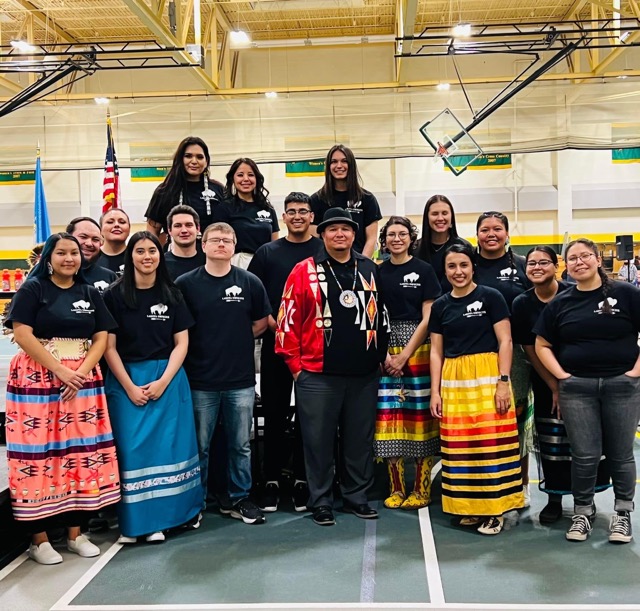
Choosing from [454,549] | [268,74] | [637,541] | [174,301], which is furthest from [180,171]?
[268,74]

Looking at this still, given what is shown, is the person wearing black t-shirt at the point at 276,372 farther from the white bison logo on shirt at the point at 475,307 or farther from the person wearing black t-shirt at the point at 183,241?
the white bison logo on shirt at the point at 475,307

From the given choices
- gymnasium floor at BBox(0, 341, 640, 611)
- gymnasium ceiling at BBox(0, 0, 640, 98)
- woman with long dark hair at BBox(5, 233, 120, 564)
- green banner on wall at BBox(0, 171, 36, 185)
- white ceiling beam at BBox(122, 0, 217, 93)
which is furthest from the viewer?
green banner on wall at BBox(0, 171, 36, 185)

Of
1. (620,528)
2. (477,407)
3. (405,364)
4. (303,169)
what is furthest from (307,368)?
(303,169)

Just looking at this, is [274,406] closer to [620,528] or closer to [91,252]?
[91,252]

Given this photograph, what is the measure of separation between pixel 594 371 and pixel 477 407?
2.02 ft

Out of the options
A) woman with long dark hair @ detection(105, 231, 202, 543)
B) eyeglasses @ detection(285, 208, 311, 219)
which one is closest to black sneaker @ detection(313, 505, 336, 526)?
woman with long dark hair @ detection(105, 231, 202, 543)

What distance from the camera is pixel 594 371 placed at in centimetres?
340

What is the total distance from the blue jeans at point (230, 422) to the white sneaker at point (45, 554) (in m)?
0.86

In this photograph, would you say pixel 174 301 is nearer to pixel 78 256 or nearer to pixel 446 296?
pixel 78 256

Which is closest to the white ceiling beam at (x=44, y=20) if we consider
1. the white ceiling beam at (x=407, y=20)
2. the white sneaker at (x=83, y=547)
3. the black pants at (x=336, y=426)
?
the white ceiling beam at (x=407, y=20)

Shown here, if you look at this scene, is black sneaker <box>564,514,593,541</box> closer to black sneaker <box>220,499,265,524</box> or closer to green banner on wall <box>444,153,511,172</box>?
black sneaker <box>220,499,265,524</box>

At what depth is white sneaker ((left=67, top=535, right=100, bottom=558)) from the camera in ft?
11.1

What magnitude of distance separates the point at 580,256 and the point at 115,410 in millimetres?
2508

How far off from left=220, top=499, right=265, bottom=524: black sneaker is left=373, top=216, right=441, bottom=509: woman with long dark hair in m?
0.77
